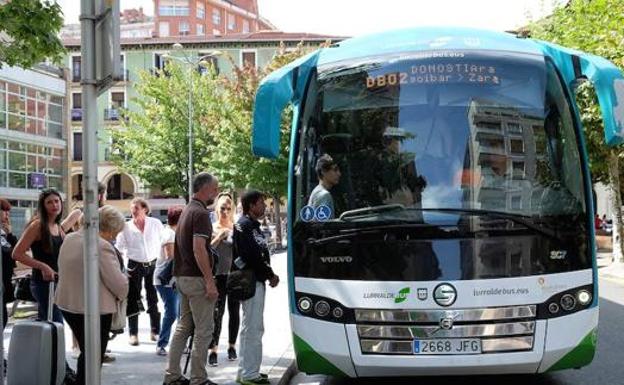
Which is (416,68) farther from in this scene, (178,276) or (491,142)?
(178,276)

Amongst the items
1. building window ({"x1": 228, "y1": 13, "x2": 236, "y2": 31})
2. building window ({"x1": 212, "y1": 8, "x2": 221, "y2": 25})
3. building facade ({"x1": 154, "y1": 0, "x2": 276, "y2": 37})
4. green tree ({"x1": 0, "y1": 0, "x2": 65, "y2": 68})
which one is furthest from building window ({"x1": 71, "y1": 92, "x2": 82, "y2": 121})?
green tree ({"x1": 0, "y1": 0, "x2": 65, "y2": 68})

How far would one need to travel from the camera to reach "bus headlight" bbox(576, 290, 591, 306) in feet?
19.8

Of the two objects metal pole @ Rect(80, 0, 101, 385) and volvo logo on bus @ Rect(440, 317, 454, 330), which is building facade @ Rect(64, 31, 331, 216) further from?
metal pole @ Rect(80, 0, 101, 385)

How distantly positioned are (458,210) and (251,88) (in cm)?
3495

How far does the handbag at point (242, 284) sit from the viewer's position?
700cm

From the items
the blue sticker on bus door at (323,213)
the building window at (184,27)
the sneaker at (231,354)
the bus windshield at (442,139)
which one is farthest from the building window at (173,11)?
the blue sticker on bus door at (323,213)

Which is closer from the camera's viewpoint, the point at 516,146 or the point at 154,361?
the point at 516,146

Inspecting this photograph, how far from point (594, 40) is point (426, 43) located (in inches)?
432

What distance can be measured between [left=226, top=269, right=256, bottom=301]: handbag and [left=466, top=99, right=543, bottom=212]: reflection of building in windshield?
218 cm

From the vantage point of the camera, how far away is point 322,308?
615 cm

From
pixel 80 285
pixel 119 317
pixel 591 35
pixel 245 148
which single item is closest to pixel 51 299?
pixel 119 317

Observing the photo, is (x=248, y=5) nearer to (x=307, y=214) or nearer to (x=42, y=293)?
(x=42, y=293)

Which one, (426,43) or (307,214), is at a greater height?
(426,43)

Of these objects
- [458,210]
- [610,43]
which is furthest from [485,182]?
[610,43]
